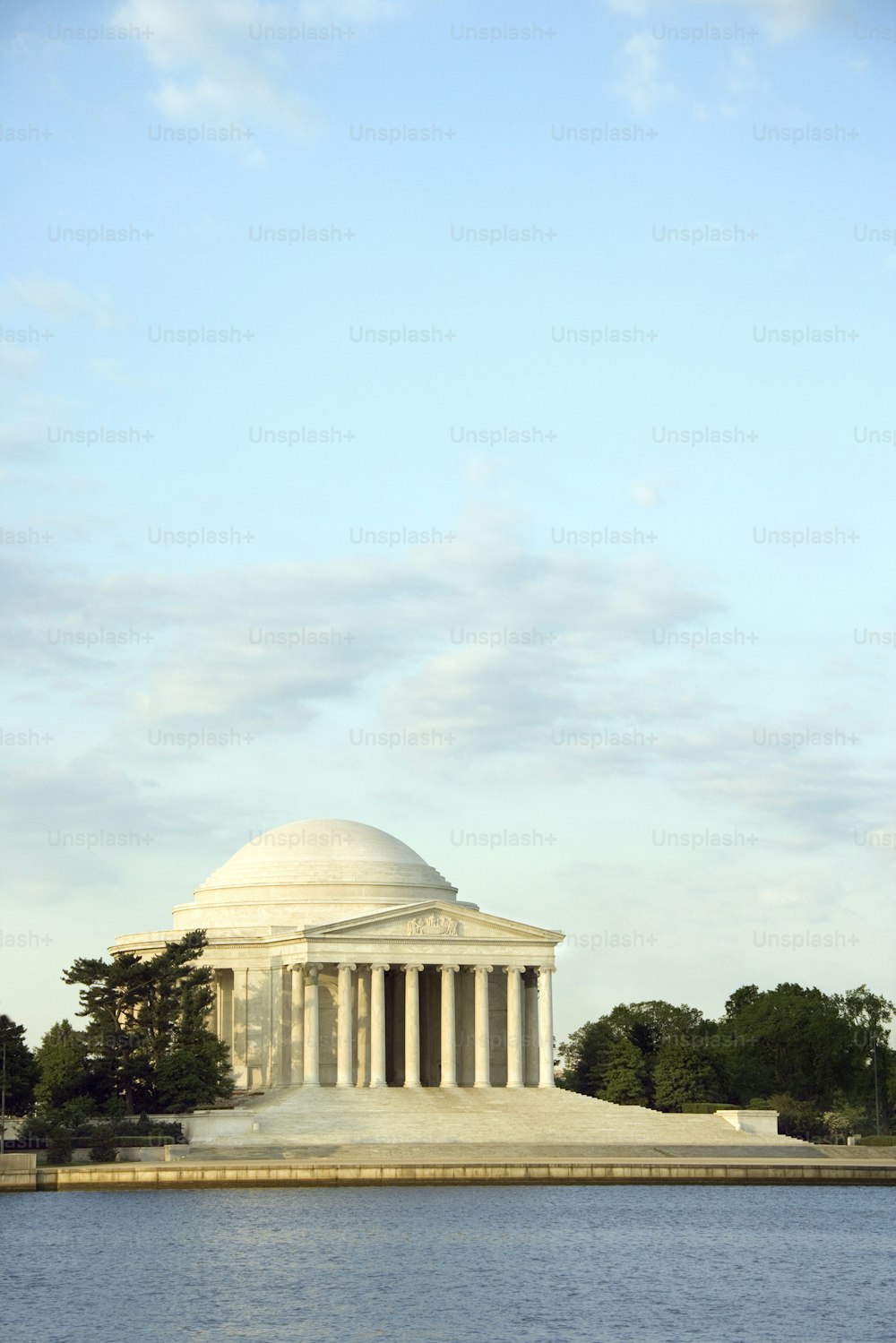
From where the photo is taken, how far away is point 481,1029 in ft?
443

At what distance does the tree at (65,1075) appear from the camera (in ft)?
390

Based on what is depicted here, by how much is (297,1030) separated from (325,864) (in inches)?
452

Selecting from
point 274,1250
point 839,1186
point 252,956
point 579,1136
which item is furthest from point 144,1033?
point 274,1250

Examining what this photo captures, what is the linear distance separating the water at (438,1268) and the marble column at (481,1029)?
3581 centimetres

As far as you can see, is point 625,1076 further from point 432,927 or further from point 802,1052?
point 802,1052

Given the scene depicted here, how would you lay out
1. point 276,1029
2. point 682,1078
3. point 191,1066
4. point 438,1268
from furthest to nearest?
1. point 682,1078
2. point 276,1029
3. point 191,1066
4. point 438,1268

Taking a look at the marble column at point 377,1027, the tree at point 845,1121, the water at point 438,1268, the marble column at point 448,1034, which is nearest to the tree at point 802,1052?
the tree at point 845,1121

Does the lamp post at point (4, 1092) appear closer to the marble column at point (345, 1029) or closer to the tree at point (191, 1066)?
the tree at point (191, 1066)

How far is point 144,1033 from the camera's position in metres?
123

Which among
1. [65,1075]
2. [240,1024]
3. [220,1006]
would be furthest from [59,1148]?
[220,1006]

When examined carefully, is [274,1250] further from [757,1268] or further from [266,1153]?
[266,1153]

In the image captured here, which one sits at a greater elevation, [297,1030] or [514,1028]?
[514,1028]

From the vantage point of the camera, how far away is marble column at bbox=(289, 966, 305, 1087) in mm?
134500

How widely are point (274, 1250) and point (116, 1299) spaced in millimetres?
10266
